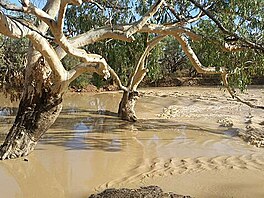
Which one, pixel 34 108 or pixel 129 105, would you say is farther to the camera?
pixel 129 105

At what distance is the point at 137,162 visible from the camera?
7012 millimetres

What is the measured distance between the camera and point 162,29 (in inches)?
318

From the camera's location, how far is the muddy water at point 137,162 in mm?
5539

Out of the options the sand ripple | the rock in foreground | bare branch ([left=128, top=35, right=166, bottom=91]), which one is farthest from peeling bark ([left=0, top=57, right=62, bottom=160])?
bare branch ([left=128, top=35, right=166, bottom=91])

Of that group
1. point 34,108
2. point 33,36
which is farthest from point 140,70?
point 33,36

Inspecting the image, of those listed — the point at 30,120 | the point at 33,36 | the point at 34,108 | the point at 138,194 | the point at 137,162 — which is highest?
the point at 33,36

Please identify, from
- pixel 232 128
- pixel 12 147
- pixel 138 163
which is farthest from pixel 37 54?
pixel 232 128

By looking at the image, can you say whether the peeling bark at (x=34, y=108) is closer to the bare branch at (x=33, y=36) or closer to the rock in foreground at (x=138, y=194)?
the bare branch at (x=33, y=36)

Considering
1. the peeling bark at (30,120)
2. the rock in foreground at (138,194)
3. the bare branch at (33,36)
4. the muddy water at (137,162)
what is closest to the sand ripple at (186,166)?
the muddy water at (137,162)

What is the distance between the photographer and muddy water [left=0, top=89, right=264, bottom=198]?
5.54m

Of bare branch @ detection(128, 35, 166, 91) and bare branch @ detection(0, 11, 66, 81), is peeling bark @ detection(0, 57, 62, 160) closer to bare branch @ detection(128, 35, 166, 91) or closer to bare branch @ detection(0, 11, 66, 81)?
bare branch @ detection(0, 11, 66, 81)

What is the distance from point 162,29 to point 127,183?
3655 millimetres

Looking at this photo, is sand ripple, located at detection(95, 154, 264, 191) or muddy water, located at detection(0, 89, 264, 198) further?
sand ripple, located at detection(95, 154, 264, 191)

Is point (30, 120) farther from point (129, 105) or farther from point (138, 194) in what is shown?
point (129, 105)
